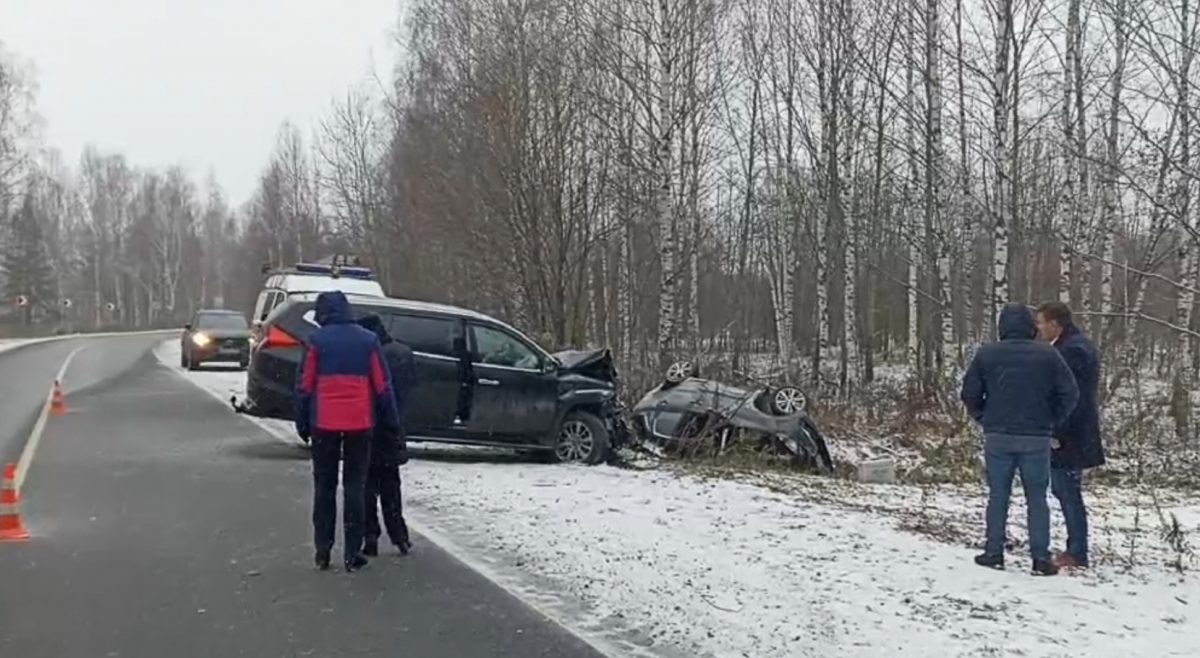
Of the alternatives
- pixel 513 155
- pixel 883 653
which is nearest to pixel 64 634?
pixel 883 653

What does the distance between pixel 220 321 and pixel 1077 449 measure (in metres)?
30.5

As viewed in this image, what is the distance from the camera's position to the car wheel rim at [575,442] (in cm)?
1438

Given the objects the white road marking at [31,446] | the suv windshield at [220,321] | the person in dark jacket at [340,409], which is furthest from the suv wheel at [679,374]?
the suv windshield at [220,321]

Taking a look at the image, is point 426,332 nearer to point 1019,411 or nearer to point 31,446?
point 31,446

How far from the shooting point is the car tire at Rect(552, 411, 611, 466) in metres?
14.4

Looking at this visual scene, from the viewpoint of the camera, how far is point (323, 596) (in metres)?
7.41

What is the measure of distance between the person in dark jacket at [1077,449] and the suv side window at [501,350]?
723 centimetres

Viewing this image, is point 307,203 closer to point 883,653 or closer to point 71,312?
point 71,312

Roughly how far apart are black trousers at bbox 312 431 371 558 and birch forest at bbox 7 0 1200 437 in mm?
8382

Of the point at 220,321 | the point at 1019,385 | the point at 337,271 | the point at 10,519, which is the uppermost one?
the point at 337,271

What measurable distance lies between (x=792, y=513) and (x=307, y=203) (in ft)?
217

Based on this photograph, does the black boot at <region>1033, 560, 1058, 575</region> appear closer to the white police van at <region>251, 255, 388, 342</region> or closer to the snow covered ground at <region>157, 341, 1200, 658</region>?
the snow covered ground at <region>157, 341, 1200, 658</region>

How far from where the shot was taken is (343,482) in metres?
8.18

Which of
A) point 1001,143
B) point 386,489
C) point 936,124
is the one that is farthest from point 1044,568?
point 936,124
